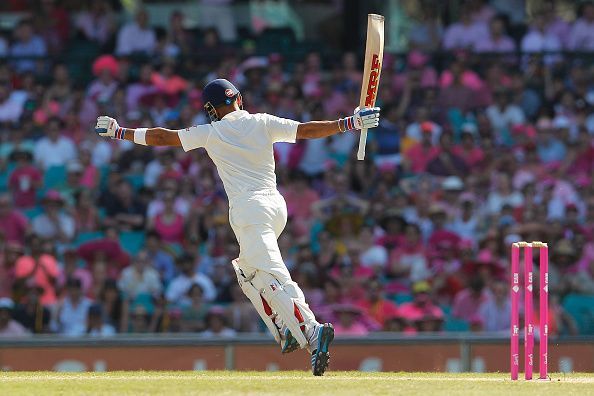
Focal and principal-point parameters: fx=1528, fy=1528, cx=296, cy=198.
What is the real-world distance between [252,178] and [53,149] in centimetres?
794

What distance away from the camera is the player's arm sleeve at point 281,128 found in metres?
10.3

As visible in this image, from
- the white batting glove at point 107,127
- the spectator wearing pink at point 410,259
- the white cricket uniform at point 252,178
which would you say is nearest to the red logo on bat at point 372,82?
the white cricket uniform at point 252,178

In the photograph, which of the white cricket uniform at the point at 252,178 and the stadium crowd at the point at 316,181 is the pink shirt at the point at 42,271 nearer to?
the stadium crowd at the point at 316,181

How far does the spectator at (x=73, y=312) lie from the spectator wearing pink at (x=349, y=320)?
2.55m

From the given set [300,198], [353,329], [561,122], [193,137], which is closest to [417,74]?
[561,122]

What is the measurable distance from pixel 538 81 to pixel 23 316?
7380 mm

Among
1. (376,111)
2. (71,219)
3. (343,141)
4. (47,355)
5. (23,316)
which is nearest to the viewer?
(376,111)

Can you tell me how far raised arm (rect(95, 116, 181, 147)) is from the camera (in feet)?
34.3

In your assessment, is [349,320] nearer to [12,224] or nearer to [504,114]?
[12,224]

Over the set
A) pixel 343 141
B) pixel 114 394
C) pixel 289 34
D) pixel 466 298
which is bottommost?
pixel 114 394

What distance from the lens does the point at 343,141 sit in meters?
18.1

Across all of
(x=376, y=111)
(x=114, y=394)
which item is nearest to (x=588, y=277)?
(x=376, y=111)

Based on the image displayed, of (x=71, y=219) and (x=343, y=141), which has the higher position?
(x=343, y=141)

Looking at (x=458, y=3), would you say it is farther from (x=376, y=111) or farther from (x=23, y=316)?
(x=376, y=111)
